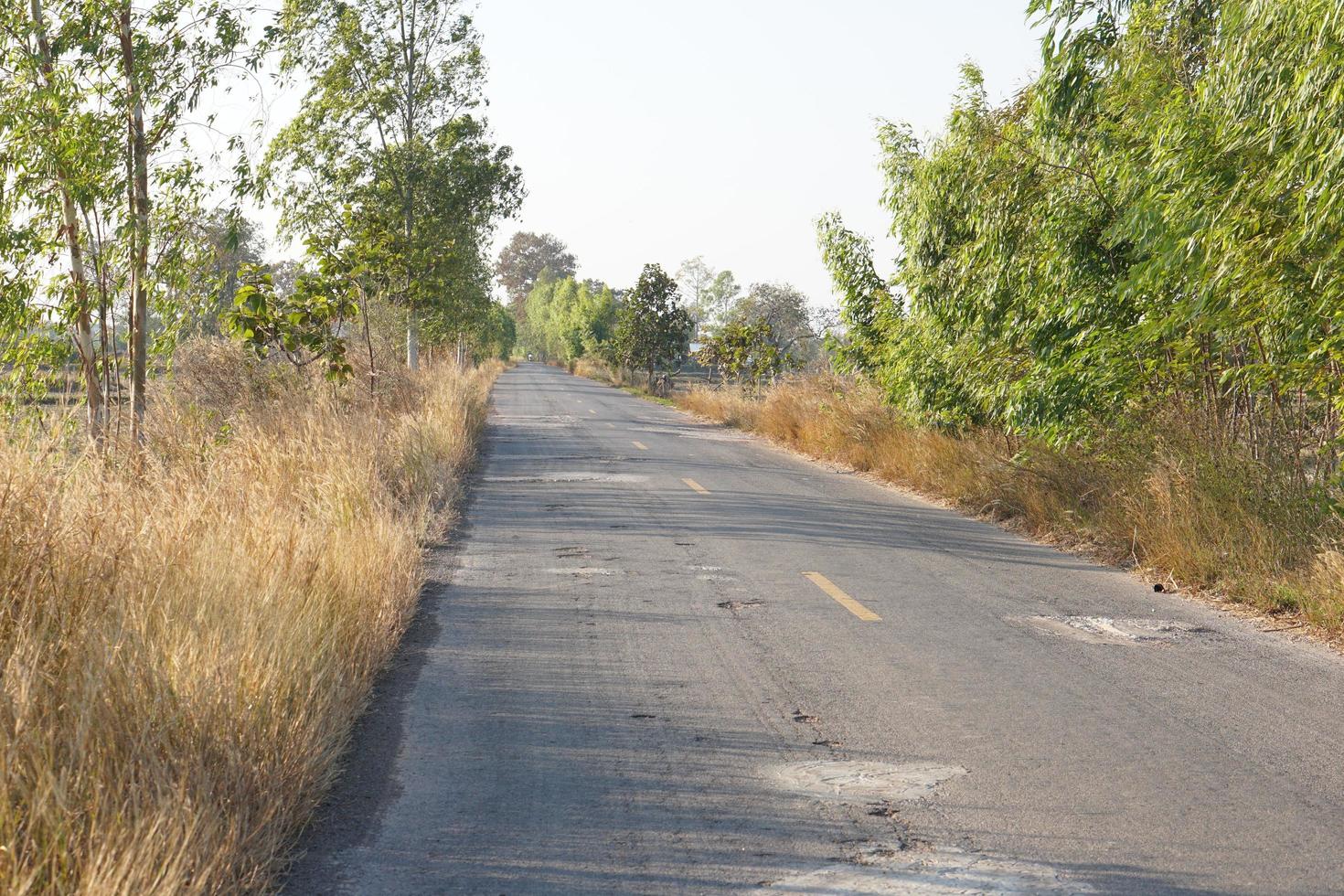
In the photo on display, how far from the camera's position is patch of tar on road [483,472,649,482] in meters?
17.7

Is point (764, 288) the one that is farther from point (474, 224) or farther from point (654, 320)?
point (474, 224)

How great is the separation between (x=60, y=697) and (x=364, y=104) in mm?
26403

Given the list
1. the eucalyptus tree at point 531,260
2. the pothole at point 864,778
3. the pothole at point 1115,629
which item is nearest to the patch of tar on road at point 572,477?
the pothole at point 1115,629

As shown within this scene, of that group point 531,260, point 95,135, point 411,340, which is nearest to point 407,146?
point 411,340

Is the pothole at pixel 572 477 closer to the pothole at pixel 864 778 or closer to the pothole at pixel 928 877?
the pothole at pixel 864 778

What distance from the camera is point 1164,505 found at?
1094 centimetres

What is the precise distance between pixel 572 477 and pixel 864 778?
13192mm

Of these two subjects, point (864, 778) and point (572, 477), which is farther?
point (572, 477)

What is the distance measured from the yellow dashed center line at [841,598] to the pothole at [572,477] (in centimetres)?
787

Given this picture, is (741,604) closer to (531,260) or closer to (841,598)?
(841,598)

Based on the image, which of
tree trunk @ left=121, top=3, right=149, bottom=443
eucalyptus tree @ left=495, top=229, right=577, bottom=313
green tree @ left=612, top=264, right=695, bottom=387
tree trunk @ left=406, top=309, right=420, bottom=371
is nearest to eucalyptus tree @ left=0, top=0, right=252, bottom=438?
tree trunk @ left=121, top=3, right=149, bottom=443

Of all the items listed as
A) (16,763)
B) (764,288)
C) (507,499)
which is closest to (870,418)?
(507,499)

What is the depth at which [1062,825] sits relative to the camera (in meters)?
4.62

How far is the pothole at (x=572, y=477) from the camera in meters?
17.7
